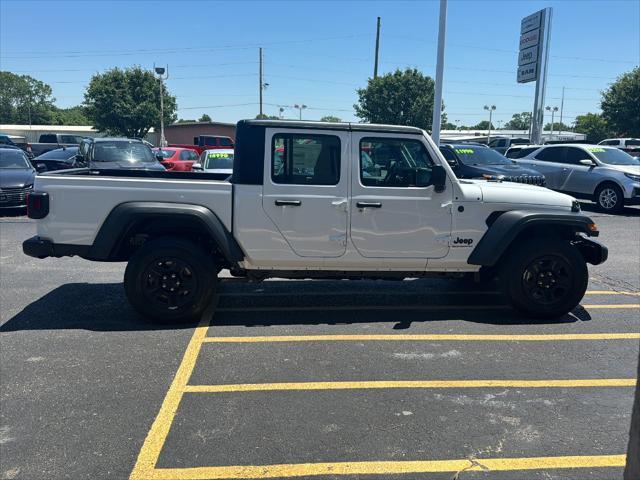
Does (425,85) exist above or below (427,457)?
above

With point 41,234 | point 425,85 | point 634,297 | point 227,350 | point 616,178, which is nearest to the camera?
point 227,350

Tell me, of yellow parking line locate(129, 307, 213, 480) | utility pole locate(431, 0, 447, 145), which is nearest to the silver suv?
utility pole locate(431, 0, 447, 145)

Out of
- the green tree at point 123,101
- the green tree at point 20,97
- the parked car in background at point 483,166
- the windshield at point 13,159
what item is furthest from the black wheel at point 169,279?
the green tree at point 20,97

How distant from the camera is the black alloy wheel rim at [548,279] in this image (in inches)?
205

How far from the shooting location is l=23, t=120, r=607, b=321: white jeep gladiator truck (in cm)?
484

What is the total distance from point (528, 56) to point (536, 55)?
535 mm

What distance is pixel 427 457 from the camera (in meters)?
2.99

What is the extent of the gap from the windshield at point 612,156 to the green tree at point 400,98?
27.7 metres

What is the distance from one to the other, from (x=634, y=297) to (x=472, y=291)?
6.08ft

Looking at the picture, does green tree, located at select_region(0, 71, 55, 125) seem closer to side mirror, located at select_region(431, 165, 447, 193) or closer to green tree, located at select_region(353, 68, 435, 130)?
green tree, located at select_region(353, 68, 435, 130)

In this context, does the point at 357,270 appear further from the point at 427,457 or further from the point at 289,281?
the point at 427,457

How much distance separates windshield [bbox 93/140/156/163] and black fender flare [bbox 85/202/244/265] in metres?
9.55

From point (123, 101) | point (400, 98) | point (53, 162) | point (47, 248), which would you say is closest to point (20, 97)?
point (123, 101)

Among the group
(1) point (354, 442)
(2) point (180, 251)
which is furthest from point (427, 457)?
(2) point (180, 251)
